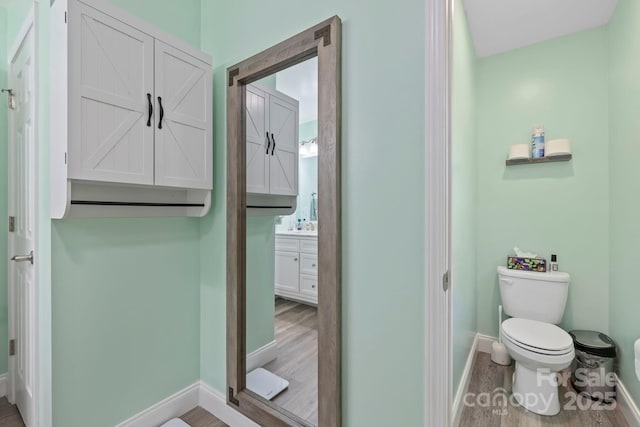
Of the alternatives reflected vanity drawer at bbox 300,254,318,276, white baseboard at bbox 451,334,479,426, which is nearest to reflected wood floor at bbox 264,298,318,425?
reflected vanity drawer at bbox 300,254,318,276

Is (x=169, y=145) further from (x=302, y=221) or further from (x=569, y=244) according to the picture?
(x=569, y=244)

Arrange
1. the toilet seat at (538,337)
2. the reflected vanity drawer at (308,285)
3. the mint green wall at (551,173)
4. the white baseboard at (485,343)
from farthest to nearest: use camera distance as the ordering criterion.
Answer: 1. the white baseboard at (485,343)
2. the mint green wall at (551,173)
3. the toilet seat at (538,337)
4. the reflected vanity drawer at (308,285)

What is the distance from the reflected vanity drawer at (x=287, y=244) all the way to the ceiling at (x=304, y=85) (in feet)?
2.07

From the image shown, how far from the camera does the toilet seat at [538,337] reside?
1675 mm

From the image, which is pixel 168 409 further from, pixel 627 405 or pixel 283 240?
pixel 627 405

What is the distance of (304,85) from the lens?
55.5 inches

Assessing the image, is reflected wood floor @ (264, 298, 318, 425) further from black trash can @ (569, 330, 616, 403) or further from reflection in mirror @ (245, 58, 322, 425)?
black trash can @ (569, 330, 616, 403)

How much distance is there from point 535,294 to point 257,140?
2.28m

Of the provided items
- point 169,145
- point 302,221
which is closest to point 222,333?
point 302,221

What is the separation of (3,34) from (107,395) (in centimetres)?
226

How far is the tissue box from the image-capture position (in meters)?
2.20

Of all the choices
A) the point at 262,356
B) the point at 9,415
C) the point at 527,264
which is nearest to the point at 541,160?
the point at 527,264

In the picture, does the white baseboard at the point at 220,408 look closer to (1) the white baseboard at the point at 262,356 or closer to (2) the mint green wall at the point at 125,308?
(2) the mint green wall at the point at 125,308

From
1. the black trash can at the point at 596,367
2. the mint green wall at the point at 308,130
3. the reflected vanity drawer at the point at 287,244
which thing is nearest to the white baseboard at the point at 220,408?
the reflected vanity drawer at the point at 287,244
